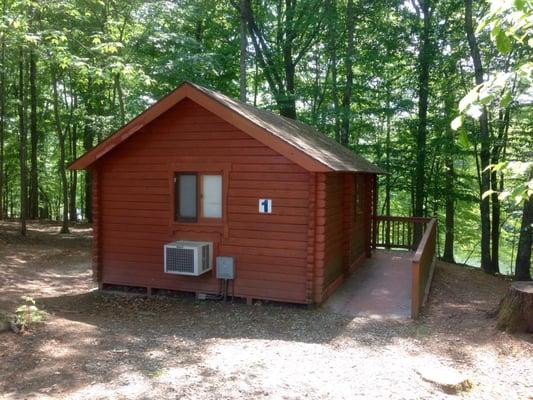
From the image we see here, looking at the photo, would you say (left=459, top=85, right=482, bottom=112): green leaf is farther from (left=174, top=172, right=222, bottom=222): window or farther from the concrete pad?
(left=174, top=172, right=222, bottom=222): window

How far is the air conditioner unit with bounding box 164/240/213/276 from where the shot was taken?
8.50 metres

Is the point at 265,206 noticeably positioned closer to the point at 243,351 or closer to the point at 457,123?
the point at 243,351

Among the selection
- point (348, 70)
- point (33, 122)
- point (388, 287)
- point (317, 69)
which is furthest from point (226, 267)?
point (317, 69)

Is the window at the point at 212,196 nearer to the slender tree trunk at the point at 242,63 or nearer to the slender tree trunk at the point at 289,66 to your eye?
the slender tree trunk at the point at 242,63

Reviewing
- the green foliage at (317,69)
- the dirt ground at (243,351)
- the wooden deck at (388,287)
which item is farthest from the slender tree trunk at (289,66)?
the dirt ground at (243,351)

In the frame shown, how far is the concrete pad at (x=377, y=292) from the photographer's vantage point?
8.35m

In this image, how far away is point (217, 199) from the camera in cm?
899

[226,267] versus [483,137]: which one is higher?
[483,137]

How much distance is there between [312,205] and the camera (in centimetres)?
816

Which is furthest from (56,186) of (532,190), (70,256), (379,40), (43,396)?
(532,190)

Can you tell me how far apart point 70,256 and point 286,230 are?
29.0 feet

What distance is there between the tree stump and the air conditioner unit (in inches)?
200

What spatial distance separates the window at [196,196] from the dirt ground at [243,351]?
1.72 metres

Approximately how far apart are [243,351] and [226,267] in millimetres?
2855
